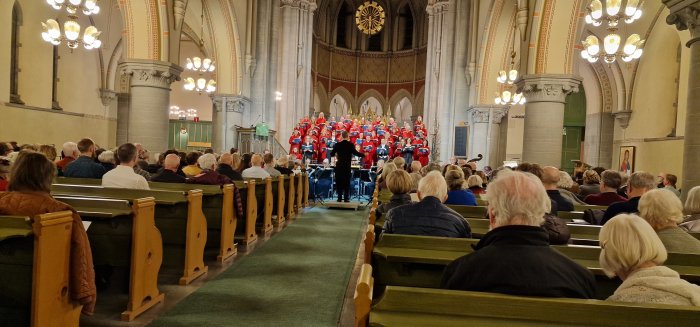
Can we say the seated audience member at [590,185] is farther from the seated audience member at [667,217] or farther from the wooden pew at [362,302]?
the wooden pew at [362,302]

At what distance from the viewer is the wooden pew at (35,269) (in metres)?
2.91

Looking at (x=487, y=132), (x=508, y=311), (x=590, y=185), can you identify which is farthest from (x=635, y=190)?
(x=487, y=132)

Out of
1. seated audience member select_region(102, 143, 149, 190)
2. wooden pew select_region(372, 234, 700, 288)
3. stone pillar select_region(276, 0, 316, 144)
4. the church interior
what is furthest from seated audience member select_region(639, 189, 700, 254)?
stone pillar select_region(276, 0, 316, 144)

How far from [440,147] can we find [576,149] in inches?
226

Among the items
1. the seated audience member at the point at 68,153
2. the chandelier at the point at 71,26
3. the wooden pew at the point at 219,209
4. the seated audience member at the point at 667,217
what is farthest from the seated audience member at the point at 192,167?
the seated audience member at the point at 667,217

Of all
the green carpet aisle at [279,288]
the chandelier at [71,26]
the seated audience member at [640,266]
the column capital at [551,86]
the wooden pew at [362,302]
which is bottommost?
the green carpet aisle at [279,288]

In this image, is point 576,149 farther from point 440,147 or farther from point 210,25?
point 210,25

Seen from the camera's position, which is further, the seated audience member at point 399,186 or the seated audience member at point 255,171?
the seated audience member at point 255,171

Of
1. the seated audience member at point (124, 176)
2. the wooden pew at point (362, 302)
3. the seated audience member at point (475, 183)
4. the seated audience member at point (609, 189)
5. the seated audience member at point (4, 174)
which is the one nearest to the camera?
the wooden pew at point (362, 302)

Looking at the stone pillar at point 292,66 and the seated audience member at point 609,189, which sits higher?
the stone pillar at point 292,66

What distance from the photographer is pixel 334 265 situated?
6.43 metres

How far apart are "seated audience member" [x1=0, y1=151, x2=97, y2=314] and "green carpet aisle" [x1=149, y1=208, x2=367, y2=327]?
37.8 inches

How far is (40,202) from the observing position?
320 cm

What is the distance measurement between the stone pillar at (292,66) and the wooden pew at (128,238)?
18.7 metres
